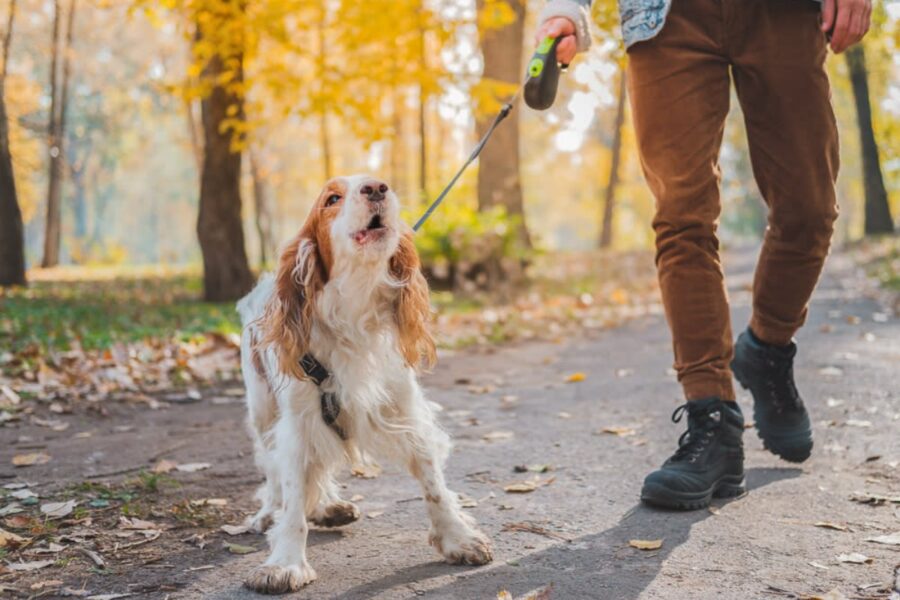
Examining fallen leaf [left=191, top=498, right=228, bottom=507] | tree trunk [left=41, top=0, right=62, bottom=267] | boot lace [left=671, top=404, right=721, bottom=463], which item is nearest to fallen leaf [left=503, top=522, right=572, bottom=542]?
boot lace [left=671, top=404, right=721, bottom=463]

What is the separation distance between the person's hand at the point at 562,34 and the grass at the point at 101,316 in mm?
5134

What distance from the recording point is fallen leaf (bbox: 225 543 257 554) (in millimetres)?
3018

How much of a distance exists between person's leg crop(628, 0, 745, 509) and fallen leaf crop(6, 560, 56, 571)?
2017 mm

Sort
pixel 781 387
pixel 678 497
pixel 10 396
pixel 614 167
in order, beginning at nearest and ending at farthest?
A: 1. pixel 678 497
2. pixel 781 387
3. pixel 10 396
4. pixel 614 167

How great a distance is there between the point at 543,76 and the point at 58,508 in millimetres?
2450

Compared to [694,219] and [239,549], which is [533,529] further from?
[694,219]

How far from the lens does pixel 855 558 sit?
2590mm

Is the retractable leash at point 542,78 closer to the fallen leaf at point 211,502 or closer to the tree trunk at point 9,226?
the fallen leaf at point 211,502

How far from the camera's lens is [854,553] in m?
2.63

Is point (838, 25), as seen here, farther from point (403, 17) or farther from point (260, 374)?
point (403, 17)

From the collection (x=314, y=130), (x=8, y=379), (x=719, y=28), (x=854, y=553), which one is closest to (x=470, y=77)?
(x=8, y=379)

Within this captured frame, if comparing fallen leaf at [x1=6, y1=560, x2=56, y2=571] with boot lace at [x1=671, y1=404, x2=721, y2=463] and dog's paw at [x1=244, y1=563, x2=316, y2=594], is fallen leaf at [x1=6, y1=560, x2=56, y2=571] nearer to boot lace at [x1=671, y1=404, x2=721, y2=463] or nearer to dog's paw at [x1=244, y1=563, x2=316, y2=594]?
dog's paw at [x1=244, y1=563, x2=316, y2=594]

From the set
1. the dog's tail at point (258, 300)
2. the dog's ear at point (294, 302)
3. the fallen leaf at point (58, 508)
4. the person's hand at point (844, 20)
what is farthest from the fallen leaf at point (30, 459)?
the person's hand at point (844, 20)

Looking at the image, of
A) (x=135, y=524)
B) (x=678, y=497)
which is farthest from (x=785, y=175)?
(x=135, y=524)
